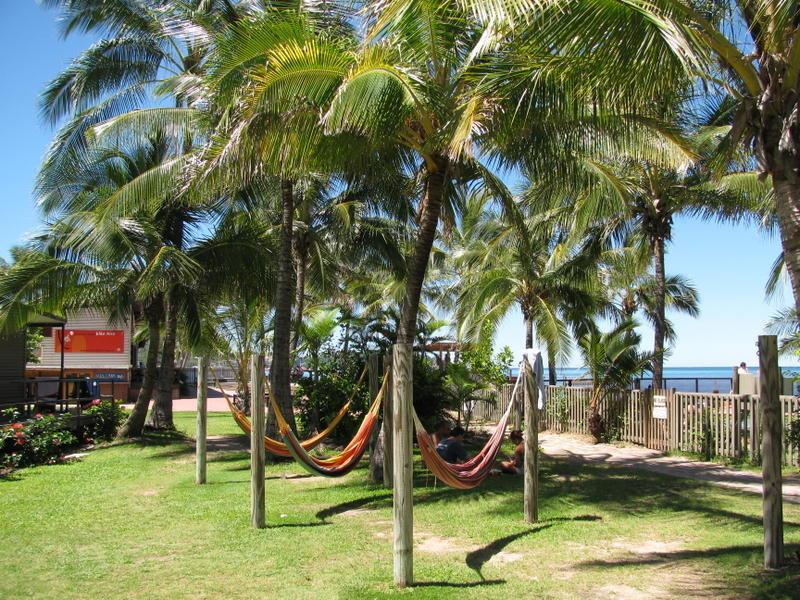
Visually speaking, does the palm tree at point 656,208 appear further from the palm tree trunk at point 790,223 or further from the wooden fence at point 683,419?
the palm tree trunk at point 790,223

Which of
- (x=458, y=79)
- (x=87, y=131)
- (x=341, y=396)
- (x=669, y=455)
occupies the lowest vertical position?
(x=669, y=455)

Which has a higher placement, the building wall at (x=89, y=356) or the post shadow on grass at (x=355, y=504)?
the building wall at (x=89, y=356)

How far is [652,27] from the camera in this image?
5273mm

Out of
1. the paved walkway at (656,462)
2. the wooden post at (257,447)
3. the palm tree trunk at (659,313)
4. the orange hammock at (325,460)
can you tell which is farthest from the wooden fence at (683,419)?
the wooden post at (257,447)

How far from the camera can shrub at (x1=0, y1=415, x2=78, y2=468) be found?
12766 millimetres

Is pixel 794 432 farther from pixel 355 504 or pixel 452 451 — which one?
pixel 355 504

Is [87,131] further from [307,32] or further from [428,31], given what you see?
[428,31]

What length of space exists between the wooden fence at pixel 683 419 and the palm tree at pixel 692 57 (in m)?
7.01

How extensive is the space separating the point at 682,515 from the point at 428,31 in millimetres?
6109

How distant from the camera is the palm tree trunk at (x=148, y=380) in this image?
16797mm

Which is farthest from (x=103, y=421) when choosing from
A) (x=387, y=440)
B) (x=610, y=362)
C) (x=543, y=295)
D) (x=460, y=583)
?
(x=460, y=583)

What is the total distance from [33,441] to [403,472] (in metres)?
10.0

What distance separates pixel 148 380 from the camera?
17.5 metres

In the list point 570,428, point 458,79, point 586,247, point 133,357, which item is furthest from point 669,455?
point 133,357
